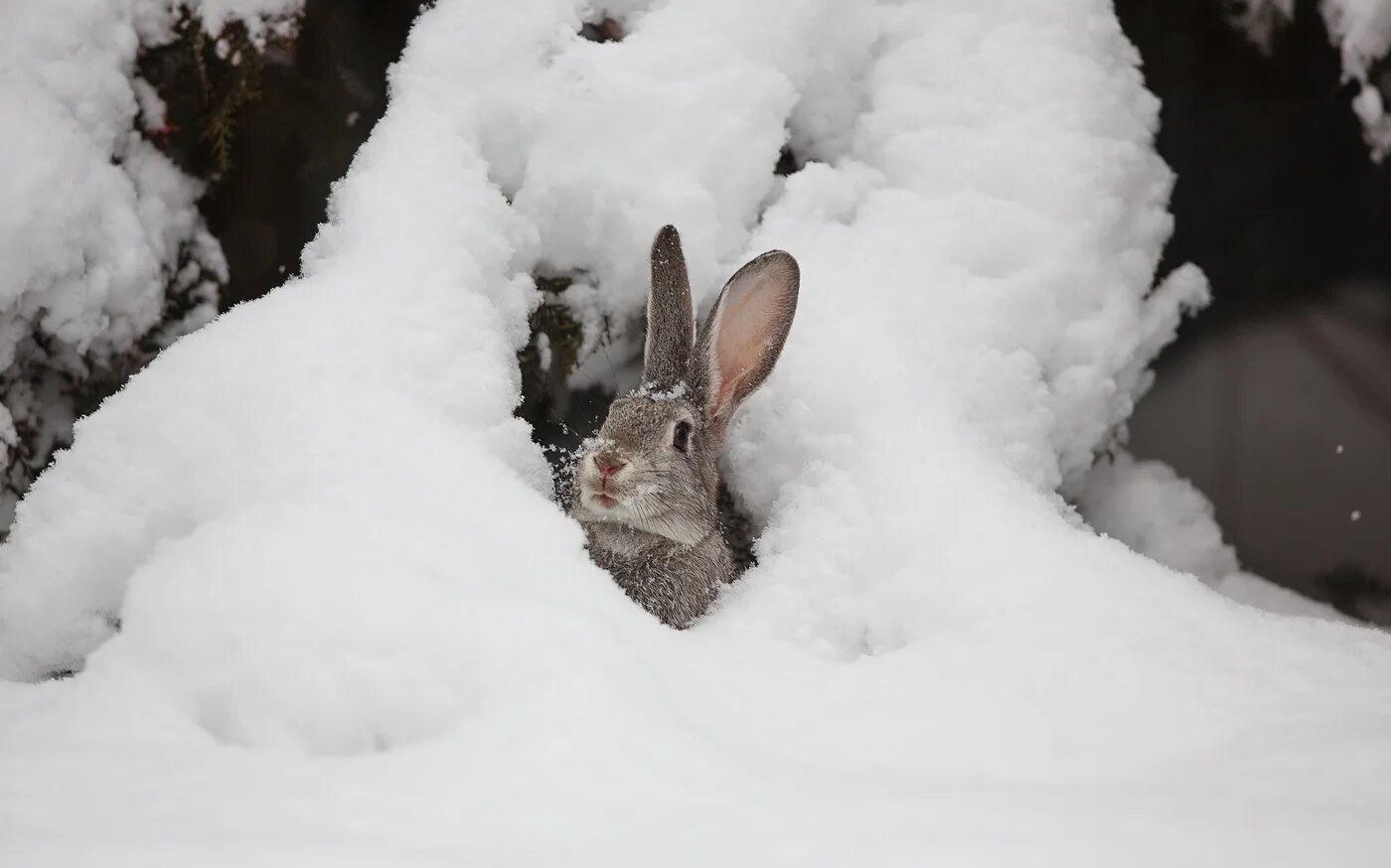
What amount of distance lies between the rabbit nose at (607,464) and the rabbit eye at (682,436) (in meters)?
0.25

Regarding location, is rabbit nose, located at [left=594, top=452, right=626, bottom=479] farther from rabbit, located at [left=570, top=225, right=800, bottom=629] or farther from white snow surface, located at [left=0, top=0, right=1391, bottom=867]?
white snow surface, located at [left=0, top=0, right=1391, bottom=867]

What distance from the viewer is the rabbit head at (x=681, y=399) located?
2.84 meters

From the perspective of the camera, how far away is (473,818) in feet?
4.33

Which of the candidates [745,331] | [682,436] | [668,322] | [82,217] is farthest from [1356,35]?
[82,217]

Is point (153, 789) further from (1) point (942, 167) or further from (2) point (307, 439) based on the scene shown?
(1) point (942, 167)

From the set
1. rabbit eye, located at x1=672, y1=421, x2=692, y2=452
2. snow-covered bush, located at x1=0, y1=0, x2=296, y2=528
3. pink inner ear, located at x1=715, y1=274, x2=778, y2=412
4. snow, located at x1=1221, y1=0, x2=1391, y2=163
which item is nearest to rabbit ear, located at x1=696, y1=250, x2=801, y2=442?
pink inner ear, located at x1=715, y1=274, x2=778, y2=412

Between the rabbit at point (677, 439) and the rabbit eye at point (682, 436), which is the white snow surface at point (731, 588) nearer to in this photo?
the rabbit at point (677, 439)

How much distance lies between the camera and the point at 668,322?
3.10 m

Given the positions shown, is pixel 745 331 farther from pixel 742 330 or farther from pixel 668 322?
pixel 668 322

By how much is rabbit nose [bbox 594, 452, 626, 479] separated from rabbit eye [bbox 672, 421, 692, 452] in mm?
254

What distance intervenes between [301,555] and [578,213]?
1.72 metres

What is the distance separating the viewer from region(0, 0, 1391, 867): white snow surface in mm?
1386

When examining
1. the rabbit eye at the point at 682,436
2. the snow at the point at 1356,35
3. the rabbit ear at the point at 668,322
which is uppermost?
the snow at the point at 1356,35

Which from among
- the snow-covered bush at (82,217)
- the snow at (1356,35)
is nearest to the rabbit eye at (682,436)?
the snow-covered bush at (82,217)
